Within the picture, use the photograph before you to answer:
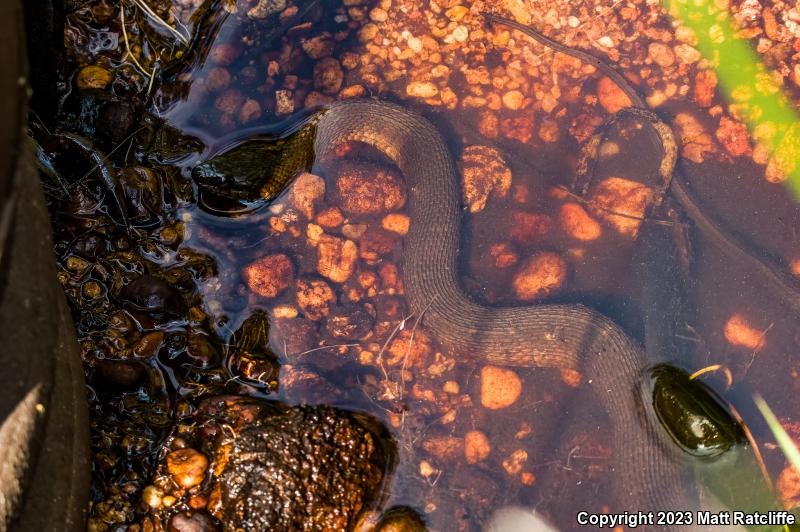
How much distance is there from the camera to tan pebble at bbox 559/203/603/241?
4.17 metres

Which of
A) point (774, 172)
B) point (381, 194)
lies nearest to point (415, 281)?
point (381, 194)

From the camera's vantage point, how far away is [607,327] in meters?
3.96

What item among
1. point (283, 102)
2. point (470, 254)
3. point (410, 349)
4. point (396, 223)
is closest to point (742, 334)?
point (470, 254)

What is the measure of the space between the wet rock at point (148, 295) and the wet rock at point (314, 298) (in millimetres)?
880

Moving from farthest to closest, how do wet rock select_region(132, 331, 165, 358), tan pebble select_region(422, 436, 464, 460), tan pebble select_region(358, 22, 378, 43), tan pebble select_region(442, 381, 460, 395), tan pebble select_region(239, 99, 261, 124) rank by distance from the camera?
tan pebble select_region(358, 22, 378, 43), tan pebble select_region(239, 99, 261, 124), tan pebble select_region(442, 381, 460, 395), tan pebble select_region(422, 436, 464, 460), wet rock select_region(132, 331, 165, 358)

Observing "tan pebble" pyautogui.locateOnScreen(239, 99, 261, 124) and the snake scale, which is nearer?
the snake scale

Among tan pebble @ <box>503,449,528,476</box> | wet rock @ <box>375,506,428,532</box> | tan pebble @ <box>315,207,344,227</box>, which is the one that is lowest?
tan pebble @ <box>503,449,528,476</box>

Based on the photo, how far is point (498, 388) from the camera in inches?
149

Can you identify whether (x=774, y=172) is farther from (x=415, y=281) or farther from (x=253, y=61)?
(x=253, y=61)

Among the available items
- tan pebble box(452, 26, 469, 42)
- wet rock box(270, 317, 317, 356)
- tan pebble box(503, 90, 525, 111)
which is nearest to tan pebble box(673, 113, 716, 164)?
tan pebble box(503, 90, 525, 111)

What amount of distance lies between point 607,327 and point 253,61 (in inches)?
133

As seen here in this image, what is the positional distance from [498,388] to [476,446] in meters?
0.43

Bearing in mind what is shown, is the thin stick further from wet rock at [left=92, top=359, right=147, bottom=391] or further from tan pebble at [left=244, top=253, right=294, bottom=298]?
wet rock at [left=92, top=359, right=147, bottom=391]

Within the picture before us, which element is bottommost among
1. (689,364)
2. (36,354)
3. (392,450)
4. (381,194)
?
(392,450)
